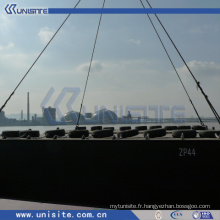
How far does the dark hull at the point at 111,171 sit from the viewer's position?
9773mm

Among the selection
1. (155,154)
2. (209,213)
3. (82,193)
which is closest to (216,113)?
(155,154)

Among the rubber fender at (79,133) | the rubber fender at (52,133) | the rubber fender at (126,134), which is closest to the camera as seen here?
the rubber fender at (126,134)

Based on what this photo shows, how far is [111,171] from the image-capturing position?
34.0ft

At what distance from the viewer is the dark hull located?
385 inches

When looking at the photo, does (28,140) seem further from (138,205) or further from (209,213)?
(209,213)

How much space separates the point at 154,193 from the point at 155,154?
115 cm

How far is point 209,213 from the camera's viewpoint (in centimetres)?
891

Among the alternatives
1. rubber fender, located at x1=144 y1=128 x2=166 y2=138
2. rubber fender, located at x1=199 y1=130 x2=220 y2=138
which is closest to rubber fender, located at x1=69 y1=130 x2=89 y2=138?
rubber fender, located at x1=144 y1=128 x2=166 y2=138
